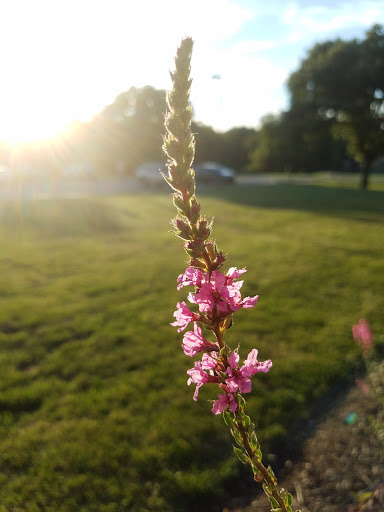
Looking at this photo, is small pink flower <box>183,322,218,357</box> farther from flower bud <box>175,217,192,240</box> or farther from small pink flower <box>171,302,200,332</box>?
flower bud <box>175,217,192,240</box>

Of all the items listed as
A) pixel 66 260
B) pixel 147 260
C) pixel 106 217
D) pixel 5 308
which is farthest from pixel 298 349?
pixel 106 217

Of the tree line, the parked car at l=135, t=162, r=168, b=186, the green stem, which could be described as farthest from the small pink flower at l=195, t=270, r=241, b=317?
the parked car at l=135, t=162, r=168, b=186

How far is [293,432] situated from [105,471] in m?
1.86

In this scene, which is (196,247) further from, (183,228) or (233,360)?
(233,360)

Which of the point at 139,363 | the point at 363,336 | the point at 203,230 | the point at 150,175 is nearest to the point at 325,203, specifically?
the point at 363,336

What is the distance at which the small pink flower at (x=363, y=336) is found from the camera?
502 cm

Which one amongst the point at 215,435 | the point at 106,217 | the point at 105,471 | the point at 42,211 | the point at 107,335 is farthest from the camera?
the point at 42,211

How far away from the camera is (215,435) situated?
13.2ft

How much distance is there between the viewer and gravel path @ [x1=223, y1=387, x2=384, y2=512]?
3195mm

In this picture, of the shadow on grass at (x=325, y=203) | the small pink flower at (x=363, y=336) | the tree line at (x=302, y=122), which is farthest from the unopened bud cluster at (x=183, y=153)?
the tree line at (x=302, y=122)

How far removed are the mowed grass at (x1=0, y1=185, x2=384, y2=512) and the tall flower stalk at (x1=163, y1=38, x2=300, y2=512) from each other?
2.39 metres

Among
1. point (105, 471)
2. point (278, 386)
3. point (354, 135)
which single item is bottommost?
point (105, 471)

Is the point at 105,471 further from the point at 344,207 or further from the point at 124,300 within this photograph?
the point at 344,207

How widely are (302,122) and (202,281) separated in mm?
37247
